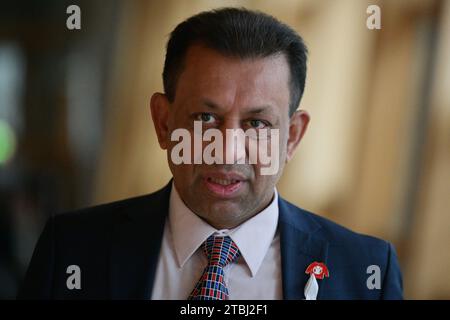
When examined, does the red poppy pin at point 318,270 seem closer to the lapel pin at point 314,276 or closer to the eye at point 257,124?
the lapel pin at point 314,276

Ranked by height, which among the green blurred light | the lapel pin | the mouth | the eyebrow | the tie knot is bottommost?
the lapel pin

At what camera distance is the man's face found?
3.20ft

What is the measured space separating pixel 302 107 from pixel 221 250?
0.34 m

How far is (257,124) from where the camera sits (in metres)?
1.00

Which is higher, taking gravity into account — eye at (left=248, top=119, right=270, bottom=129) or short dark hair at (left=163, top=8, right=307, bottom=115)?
short dark hair at (left=163, top=8, right=307, bottom=115)

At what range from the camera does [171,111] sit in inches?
41.3

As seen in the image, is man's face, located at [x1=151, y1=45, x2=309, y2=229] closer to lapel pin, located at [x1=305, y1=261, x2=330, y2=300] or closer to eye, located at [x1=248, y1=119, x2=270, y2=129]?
eye, located at [x1=248, y1=119, x2=270, y2=129]

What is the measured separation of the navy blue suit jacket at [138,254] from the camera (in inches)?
40.5

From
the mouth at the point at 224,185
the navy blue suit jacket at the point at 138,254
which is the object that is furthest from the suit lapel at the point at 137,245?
the mouth at the point at 224,185

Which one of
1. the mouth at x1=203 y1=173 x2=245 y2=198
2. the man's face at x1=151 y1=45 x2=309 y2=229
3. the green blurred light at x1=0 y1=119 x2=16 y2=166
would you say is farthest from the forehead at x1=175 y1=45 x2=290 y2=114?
the green blurred light at x1=0 y1=119 x2=16 y2=166

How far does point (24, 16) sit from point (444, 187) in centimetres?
96

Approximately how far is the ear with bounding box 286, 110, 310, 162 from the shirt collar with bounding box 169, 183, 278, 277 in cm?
11

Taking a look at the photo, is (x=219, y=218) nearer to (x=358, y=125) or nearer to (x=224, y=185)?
(x=224, y=185)
